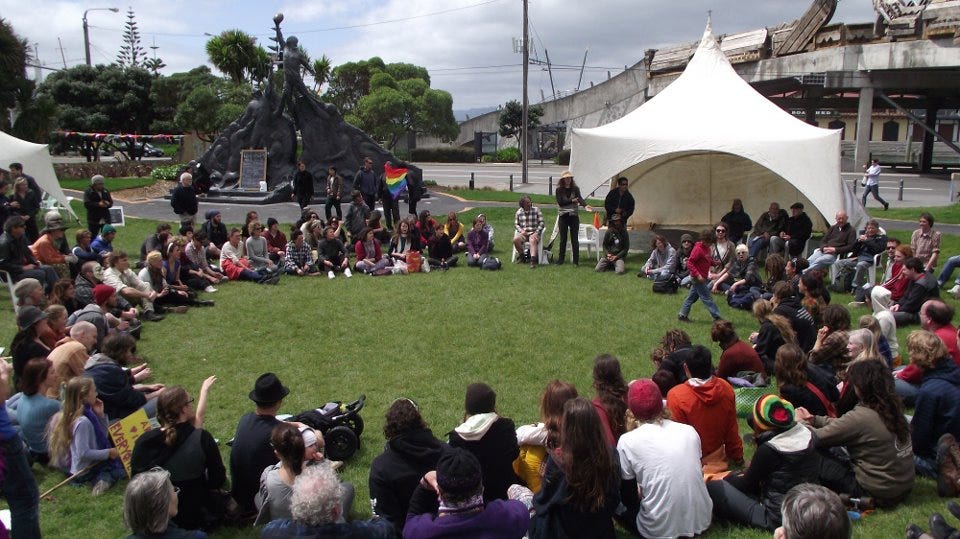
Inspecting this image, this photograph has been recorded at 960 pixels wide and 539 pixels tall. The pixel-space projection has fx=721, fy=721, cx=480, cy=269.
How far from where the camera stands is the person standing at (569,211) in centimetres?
1259

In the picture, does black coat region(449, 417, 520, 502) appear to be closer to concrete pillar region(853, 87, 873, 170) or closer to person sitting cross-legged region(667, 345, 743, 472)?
person sitting cross-legged region(667, 345, 743, 472)

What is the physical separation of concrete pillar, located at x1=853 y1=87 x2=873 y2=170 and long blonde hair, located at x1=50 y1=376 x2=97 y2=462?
95.7 ft

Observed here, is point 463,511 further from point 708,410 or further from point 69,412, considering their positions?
point 69,412

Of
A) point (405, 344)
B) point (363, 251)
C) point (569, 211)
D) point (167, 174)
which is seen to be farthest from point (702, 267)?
point (167, 174)

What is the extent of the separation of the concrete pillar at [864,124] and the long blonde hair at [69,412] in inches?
1149

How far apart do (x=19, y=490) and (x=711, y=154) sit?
540 inches

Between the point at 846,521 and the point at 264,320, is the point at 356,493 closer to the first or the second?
the point at 846,521

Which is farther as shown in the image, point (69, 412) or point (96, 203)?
point (96, 203)

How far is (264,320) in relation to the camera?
945 centimetres

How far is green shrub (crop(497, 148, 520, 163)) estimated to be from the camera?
4631 centimetres

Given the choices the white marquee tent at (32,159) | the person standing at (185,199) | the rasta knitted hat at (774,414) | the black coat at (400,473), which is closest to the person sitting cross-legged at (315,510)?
the black coat at (400,473)

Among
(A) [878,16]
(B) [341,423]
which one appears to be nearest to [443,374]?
(B) [341,423]

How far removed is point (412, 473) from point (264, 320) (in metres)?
5.90

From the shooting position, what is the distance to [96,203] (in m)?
12.3
